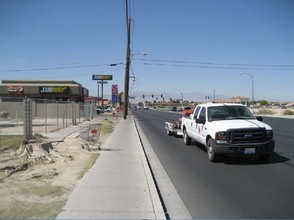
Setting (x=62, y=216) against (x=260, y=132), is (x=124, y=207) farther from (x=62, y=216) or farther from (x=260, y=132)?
(x=260, y=132)

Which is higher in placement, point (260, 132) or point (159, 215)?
point (260, 132)

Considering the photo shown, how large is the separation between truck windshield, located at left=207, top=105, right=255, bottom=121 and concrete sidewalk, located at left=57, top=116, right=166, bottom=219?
3.43 metres

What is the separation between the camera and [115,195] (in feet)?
24.2

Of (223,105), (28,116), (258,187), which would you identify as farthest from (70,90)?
(258,187)

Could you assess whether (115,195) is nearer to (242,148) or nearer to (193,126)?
(242,148)

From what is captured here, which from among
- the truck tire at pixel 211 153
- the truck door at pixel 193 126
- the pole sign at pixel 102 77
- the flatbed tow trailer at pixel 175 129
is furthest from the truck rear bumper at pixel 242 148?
the pole sign at pixel 102 77

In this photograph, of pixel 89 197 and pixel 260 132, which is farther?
pixel 260 132

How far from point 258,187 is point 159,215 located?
128 inches

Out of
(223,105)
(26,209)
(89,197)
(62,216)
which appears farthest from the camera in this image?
(223,105)

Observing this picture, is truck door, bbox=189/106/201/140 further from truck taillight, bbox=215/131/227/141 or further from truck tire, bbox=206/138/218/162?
truck taillight, bbox=215/131/227/141

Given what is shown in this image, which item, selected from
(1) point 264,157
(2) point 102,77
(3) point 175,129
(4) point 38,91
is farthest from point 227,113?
(2) point 102,77

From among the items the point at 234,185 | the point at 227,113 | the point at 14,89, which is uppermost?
the point at 14,89

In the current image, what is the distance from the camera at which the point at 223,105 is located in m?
13.9

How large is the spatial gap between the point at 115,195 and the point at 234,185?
113 inches
